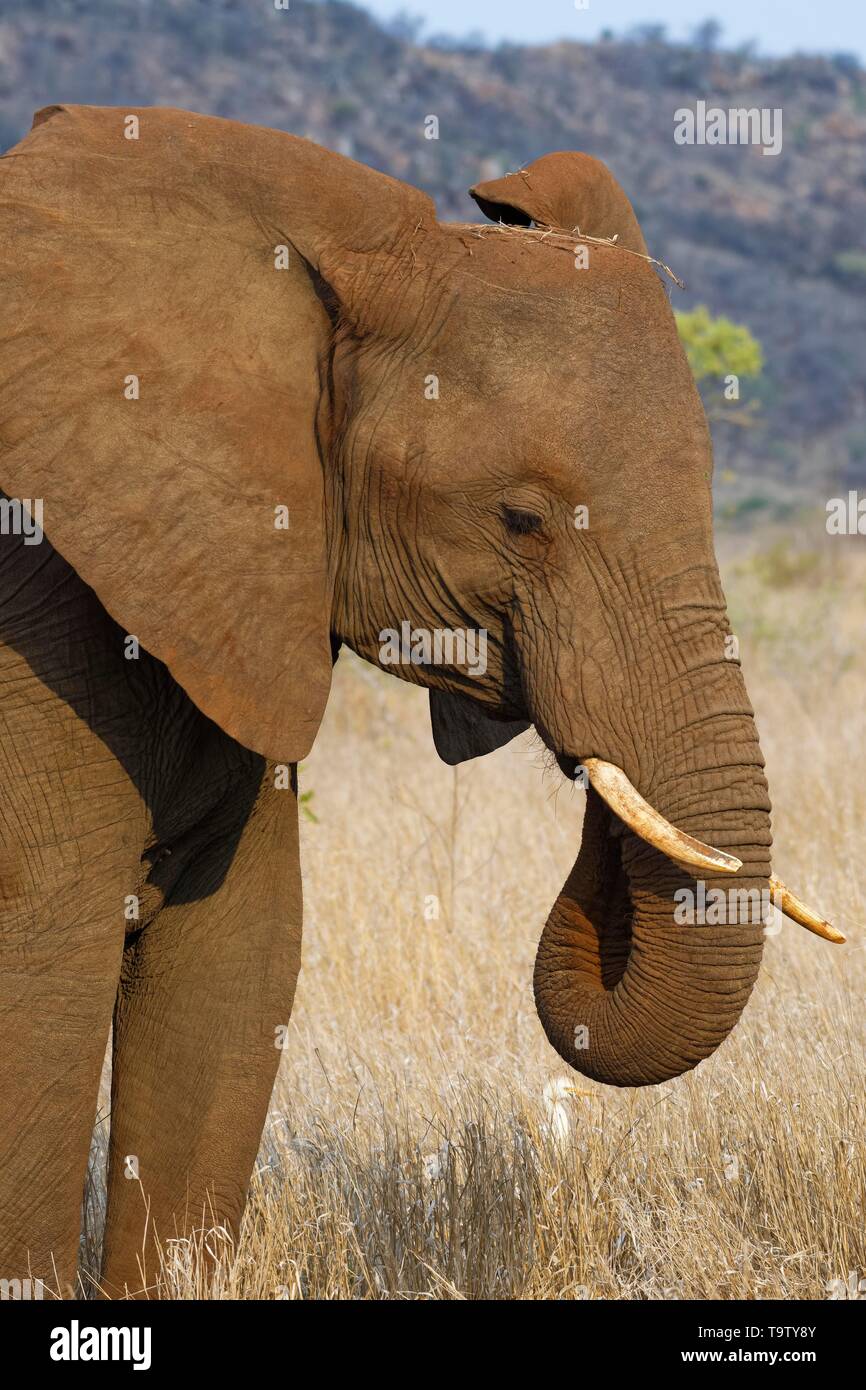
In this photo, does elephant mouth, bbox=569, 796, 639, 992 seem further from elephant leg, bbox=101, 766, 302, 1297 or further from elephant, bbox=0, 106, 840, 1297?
elephant leg, bbox=101, 766, 302, 1297

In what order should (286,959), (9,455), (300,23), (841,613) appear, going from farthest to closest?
1. (300,23)
2. (841,613)
3. (286,959)
4. (9,455)

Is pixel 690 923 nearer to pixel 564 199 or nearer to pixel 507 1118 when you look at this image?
pixel 564 199

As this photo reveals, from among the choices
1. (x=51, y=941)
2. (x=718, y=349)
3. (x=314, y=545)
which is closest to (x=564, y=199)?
(x=314, y=545)

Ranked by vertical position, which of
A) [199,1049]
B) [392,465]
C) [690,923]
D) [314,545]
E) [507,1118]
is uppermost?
[392,465]

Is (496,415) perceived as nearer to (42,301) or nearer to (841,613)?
(42,301)

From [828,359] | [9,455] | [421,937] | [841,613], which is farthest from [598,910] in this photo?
[828,359]

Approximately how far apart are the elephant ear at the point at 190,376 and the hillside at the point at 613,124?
29.3 m

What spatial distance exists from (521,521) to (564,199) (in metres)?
0.83

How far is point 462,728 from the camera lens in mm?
3982

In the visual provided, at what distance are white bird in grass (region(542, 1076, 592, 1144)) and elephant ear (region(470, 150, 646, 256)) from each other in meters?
2.11

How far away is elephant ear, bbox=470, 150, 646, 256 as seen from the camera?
362 centimetres

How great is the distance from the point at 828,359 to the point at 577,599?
131 feet

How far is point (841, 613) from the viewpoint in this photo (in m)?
16.0

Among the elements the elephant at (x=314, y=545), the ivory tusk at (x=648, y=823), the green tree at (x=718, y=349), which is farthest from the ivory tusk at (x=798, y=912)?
the green tree at (x=718, y=349)
